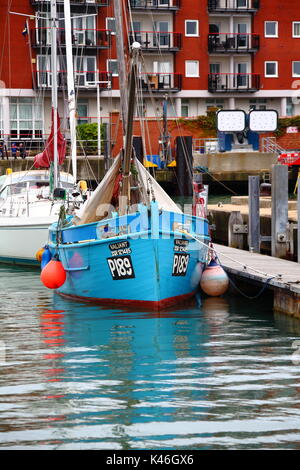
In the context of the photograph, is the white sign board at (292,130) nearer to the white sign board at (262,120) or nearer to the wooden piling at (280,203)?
the white sign board at (262,120)

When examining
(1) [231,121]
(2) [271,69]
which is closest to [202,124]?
(2) [271,69]

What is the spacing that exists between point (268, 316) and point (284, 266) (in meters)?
1.33

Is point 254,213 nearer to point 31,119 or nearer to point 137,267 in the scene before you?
point 137,267

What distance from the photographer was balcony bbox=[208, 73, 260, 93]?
6181 cm

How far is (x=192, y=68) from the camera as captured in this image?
204 feet

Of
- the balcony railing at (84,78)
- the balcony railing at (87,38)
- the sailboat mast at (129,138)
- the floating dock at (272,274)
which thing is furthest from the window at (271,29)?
the sailboat mast at (129,138)

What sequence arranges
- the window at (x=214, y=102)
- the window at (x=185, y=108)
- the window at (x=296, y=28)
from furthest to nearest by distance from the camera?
the window at (x=296, y=28) < the window at (x=214, y=102) < the window at (x=185, y=108)

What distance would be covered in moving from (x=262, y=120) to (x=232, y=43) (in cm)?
4454

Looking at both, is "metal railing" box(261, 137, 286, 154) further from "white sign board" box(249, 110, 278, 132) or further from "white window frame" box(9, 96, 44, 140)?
"white sign board" box(249, 110, 278, 132)

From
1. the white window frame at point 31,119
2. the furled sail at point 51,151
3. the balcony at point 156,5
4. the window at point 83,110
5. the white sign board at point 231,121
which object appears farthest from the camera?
the window at point 83,110

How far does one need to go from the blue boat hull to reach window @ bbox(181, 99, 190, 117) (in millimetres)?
47369

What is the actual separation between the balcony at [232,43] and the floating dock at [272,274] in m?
46.1

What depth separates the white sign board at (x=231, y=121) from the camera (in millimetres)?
18719

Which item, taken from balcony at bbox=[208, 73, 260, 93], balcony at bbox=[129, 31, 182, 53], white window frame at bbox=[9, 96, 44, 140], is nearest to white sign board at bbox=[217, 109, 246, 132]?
white window frame at bbox=[9, 96, 44, 140]
